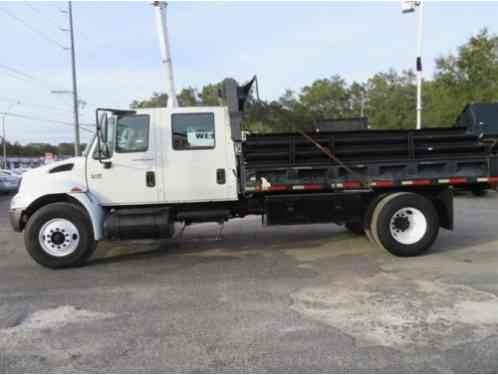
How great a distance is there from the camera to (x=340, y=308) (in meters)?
4.31

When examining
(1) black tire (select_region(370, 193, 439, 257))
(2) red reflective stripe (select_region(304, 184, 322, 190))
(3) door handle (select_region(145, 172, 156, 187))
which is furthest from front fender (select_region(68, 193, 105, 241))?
(1) black tire (select_region(370, 193, 439, 257))

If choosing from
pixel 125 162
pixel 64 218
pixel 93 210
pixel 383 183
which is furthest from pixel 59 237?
pixel 383 183

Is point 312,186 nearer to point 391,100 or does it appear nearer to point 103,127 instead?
point 103,127

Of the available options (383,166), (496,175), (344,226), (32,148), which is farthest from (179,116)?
(32,148)

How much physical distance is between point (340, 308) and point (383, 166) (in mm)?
2841

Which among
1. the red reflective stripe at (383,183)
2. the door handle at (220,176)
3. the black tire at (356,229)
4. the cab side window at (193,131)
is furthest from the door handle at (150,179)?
the black tire at (356,229)

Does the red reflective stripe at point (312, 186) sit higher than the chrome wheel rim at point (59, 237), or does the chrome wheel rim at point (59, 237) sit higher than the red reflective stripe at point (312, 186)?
the red reflective stripe at point (312, 186)

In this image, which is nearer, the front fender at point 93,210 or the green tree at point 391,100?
the front fender at point 93,210

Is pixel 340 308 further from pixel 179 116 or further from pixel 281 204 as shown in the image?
pixel 179 116

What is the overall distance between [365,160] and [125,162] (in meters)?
3.76

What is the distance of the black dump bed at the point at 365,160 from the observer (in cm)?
618

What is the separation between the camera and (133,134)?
240 inches

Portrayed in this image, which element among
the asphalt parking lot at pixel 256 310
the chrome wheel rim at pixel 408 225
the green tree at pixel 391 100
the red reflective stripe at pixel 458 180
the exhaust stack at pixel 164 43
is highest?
the green tree at pixel 391 100

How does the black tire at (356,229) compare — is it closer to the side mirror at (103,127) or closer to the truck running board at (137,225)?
the truck running board at (137,225)
